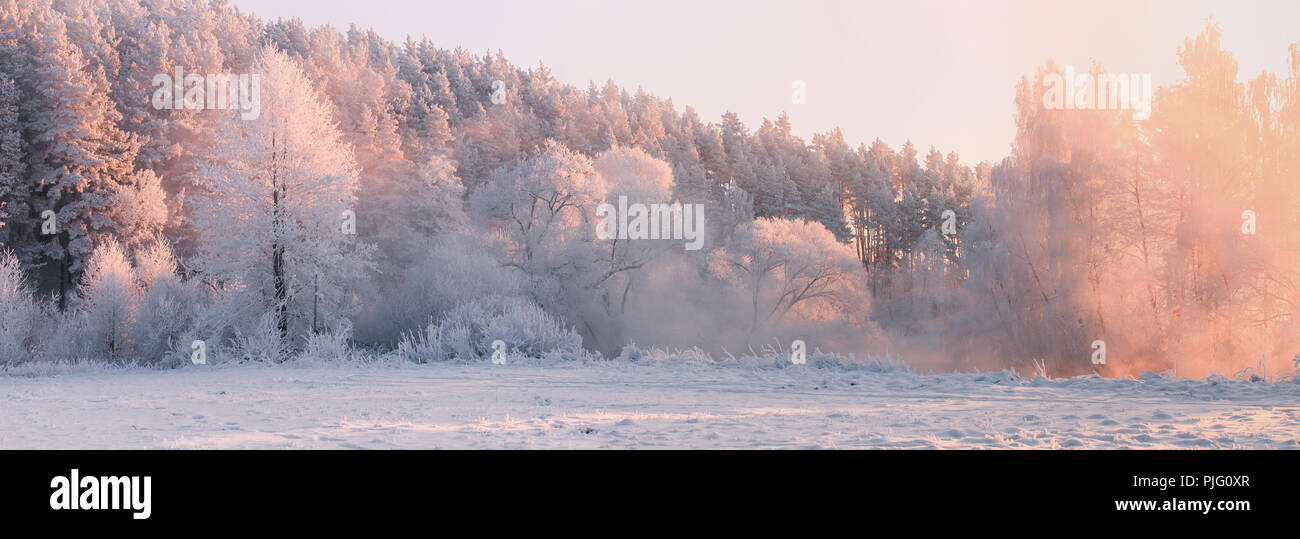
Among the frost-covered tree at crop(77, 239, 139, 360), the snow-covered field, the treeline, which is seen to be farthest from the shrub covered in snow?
the frost-covered tree at crop(77, 239, 139, 360)

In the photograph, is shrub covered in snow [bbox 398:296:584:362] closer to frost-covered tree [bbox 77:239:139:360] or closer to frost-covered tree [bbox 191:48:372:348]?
frost-covered tree [bbox 191:48:372:348]

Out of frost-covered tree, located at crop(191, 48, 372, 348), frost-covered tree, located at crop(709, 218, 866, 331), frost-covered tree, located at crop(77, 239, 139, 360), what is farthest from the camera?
frost-covered tree, located at crop(709, 218, 866, 331)

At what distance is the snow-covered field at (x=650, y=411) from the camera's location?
610cm

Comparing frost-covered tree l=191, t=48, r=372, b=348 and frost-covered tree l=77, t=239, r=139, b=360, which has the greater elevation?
frost-covered tree l=191, t=48, r=372, b=348

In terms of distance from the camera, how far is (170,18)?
55969 mm

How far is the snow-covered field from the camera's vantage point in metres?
6.10

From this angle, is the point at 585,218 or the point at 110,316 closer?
the point at 110,316

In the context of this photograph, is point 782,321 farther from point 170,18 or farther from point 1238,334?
point 170,18

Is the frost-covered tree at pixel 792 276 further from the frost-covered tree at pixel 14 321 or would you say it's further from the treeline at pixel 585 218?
the frost-covered tree at pixel 14 321

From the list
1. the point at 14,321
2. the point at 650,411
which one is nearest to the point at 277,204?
the point at 14,321

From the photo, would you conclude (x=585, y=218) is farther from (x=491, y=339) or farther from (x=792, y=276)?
(x=491, y=339)

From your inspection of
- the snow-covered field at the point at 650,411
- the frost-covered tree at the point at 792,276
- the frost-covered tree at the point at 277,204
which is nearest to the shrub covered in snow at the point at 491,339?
the snow-covered field at the point at 650,411

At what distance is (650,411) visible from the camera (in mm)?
8641

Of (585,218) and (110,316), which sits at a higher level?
(585,218)
